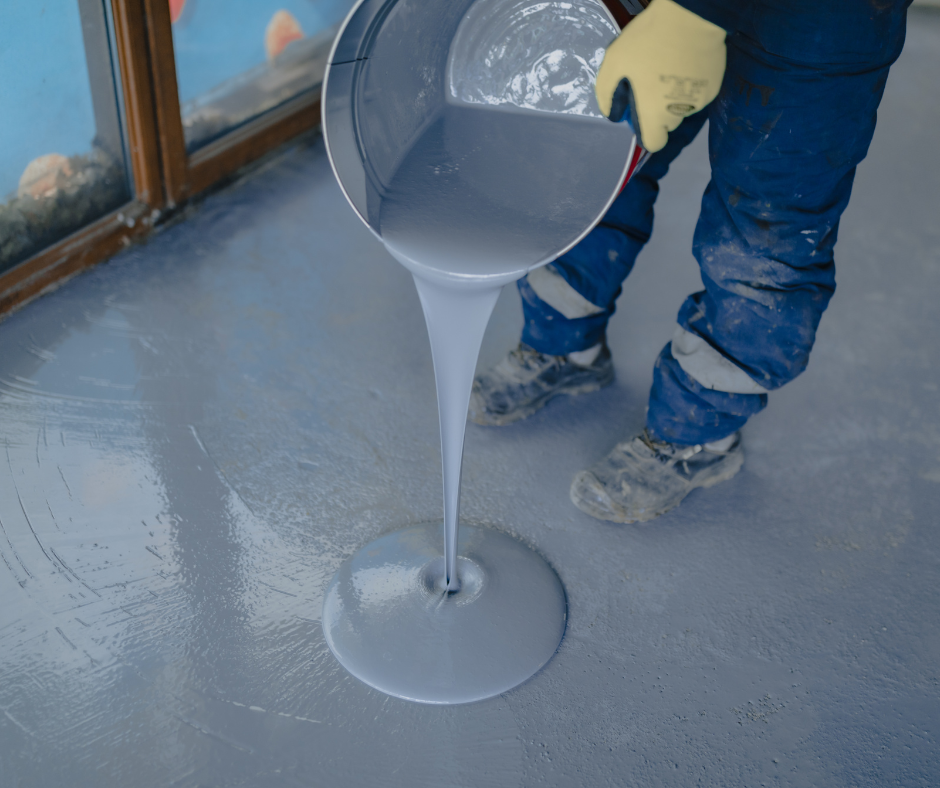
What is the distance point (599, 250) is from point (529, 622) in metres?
0.71

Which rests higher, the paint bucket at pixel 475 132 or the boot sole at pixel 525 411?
the paint bucket at pixel 475 132

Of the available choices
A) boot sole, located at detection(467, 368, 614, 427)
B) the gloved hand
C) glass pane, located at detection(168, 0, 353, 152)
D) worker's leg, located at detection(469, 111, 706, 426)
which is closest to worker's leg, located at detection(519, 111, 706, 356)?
worker's leg, located at detection(469, 111, 706, 426)

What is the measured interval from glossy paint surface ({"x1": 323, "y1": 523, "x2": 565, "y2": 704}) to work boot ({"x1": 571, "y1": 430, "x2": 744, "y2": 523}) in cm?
19

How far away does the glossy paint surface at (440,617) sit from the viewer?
1.34m

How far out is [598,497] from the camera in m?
1.63

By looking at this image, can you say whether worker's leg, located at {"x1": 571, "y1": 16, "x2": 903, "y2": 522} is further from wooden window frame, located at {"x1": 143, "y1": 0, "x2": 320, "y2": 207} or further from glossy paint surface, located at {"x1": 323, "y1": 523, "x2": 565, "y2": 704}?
wooden window frame, located at {"x1": 143, "y1": 0, "x2": 320, "y2": 207}

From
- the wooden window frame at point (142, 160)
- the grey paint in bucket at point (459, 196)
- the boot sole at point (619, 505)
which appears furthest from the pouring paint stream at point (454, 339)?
the wooden window frame at point (142, 160)

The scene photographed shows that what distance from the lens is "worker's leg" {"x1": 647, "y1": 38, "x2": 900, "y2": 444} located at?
50.0 inches

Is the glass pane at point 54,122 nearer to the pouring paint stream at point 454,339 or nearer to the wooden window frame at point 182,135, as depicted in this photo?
the wooden window frame at point 182,135

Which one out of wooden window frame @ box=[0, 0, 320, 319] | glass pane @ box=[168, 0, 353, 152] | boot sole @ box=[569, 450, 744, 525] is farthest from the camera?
glass pane @ box=[168, 0, 353, 152]

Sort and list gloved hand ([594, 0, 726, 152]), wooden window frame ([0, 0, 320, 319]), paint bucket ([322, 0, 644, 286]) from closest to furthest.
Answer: gloved hand ([594, 0, 726, 152])
paint bucket ([322, 0, 644, 286])
wooden window frame ([0, 0, 320, 319])

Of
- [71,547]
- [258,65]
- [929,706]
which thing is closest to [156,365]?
[71,547]

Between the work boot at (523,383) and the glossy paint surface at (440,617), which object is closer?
the glossy paint surface at (440,617)

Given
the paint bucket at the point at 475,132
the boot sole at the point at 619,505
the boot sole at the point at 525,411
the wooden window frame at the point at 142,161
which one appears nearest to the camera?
the paint bucket at the point at 475,132
